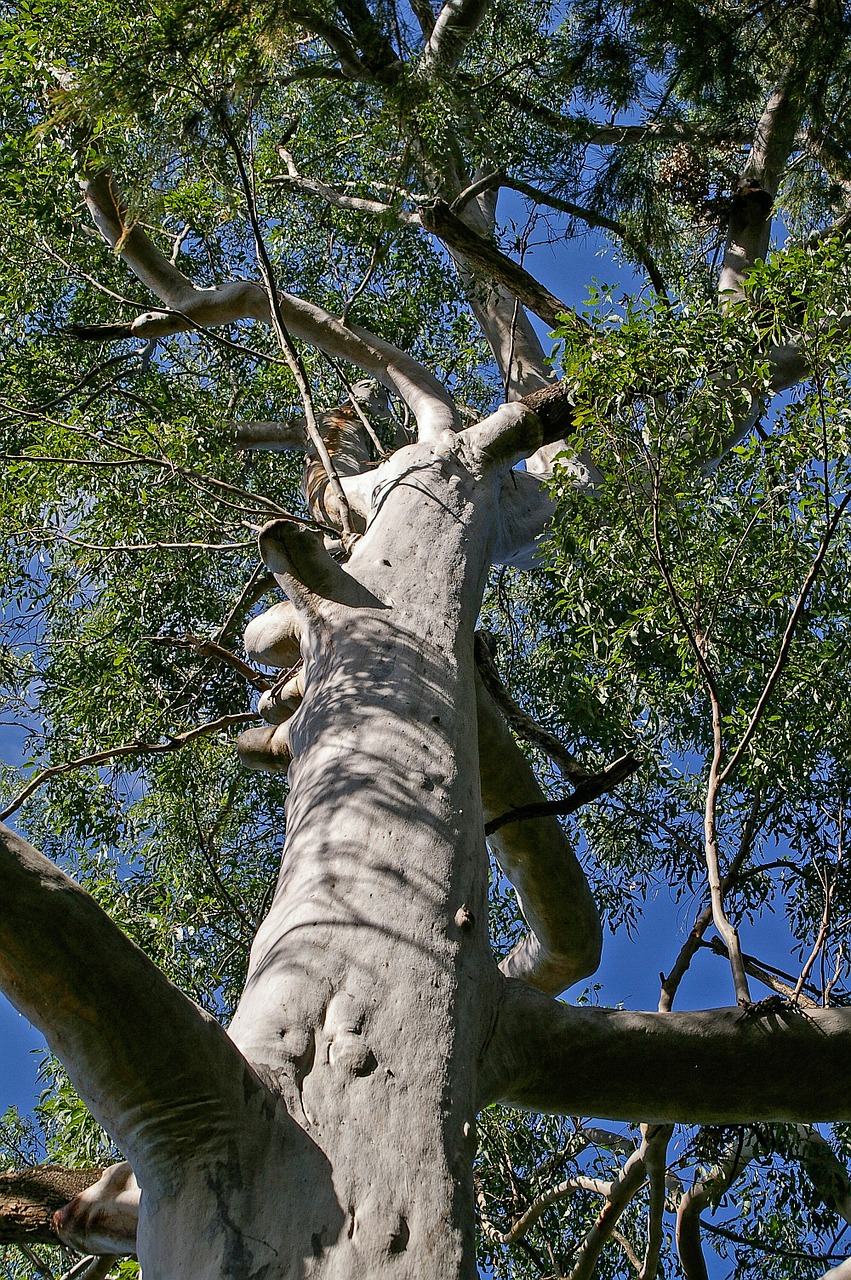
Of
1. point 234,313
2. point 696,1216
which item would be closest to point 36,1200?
point 696,1216

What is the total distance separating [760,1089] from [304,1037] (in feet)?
3.57

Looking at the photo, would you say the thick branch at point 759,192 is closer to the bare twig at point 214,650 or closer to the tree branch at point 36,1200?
the bare twig at point 214,650

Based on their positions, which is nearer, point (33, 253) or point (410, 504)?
point (410, 504)

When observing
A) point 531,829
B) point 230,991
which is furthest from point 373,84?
point 230,991

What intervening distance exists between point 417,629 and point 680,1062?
Answer: 4.31 feet

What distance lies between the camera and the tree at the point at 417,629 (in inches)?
70.9

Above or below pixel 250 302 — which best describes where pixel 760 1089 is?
below

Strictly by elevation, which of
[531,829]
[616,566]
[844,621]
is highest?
[844,621]

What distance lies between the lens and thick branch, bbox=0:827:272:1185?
1.57 m

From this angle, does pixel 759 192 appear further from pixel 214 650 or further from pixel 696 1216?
pixel 696 1216

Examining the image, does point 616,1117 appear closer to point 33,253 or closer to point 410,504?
point 410,504

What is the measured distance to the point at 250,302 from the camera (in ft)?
18.6

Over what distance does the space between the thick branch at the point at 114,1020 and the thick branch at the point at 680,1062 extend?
77cm

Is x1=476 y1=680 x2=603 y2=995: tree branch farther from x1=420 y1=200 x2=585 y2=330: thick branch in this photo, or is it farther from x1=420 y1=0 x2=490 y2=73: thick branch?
x1=420 y1=0 x2=490 y2=73: thick branch
